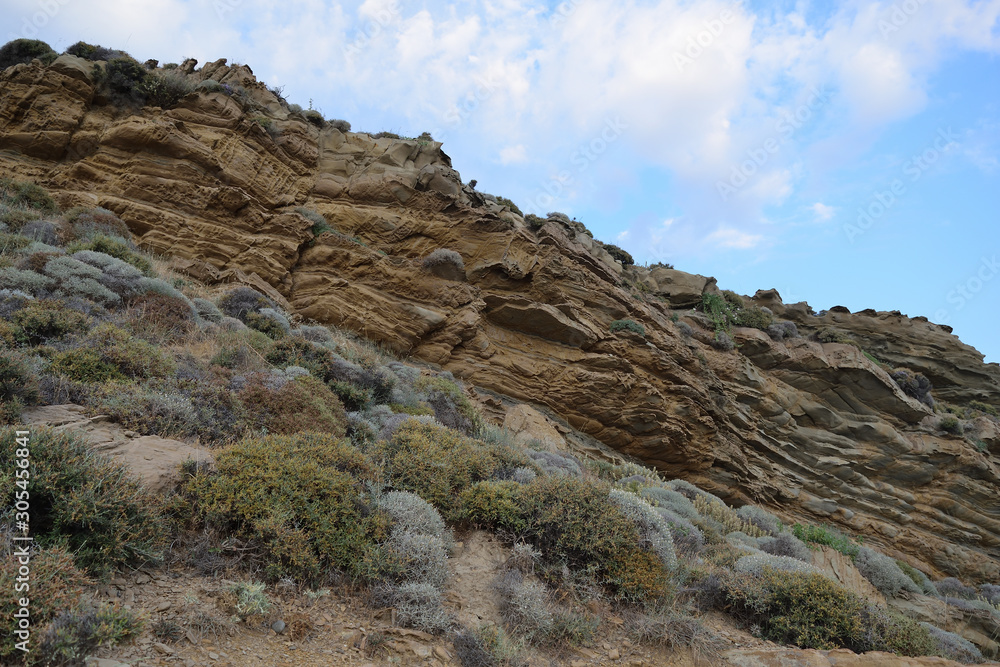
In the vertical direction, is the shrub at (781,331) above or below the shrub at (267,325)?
above

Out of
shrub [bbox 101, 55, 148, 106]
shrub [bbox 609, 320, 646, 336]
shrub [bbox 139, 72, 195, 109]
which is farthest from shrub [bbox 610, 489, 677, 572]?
shrub [bbox 101, 55, 148, 106]

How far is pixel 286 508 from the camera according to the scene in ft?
15.3

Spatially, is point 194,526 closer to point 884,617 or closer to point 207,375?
point 207,375

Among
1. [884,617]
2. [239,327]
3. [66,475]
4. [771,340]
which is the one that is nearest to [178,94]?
[239,327]

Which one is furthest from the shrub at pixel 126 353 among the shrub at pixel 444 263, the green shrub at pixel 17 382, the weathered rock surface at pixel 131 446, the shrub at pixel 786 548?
the shrub at pixel 786 548

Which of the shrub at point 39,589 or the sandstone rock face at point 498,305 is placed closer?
the shrub at point 39,589

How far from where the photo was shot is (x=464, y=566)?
5.36 metres

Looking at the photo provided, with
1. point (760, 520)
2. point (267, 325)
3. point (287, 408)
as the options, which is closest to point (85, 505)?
point (287, 408)

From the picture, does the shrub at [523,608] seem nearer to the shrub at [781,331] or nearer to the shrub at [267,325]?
the shrub at [267,325]

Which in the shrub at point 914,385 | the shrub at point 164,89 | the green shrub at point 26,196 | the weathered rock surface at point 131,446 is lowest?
the weathered rock surface at point 131,446

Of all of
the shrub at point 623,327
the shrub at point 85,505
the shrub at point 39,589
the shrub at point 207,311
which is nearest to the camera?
the shrub at point 39,589

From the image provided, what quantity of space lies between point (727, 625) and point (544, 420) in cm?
Result: 874

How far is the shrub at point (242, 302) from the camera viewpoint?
11.4m

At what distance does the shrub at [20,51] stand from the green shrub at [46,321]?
12.2 m
